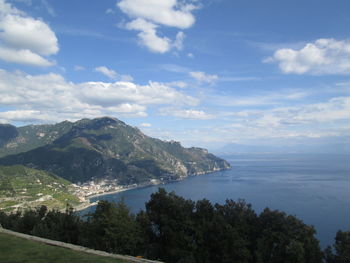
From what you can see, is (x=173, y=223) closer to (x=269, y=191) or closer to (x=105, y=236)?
(x=105, y=236)

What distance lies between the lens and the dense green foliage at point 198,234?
26.9 m

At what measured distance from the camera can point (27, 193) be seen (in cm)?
14275

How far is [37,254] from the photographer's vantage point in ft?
43.2

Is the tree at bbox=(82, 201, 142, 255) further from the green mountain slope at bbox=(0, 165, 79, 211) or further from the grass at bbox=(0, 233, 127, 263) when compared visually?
the green mountain slope at bbox=(0, 165, 79, 211)

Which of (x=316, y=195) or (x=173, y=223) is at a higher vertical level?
(x=173, y=223)

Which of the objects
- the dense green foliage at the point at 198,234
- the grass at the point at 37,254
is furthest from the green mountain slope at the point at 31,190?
the grass at the point at 37,254

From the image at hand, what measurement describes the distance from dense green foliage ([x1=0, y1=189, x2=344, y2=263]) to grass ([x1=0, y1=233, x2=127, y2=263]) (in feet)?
39.8

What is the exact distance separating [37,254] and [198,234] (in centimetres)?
1914

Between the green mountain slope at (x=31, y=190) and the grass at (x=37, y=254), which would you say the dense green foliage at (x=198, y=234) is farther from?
the green mountain slope at (x=31, y=190)

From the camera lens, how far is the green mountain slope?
127 meters

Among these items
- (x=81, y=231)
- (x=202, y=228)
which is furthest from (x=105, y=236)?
(x=202, y=228)

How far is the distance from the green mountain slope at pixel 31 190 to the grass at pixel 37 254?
118863mm

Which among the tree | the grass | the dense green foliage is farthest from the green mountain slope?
the grass

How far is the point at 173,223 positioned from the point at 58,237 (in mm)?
13826
